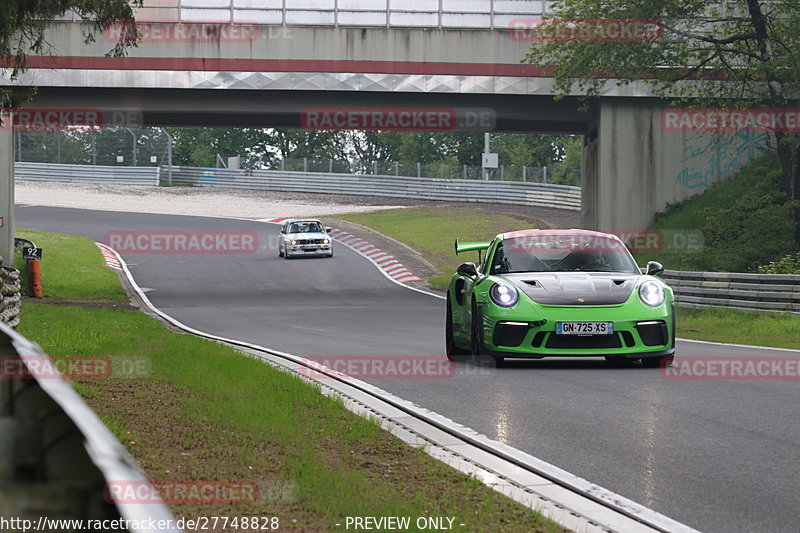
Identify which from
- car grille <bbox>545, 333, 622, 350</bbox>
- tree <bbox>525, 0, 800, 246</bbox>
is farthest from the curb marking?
car grille <bbox>545, 333, 622, 350</bbox>

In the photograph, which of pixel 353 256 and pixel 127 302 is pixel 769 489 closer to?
pixel 127 302

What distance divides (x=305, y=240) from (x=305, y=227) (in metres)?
0.69

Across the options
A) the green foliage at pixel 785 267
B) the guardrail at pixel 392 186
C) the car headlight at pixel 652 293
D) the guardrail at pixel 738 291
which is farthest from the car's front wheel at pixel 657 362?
the guardrail at pixel 392 186

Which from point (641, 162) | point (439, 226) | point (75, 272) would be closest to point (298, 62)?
point (75, 272)

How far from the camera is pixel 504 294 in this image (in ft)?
39.2

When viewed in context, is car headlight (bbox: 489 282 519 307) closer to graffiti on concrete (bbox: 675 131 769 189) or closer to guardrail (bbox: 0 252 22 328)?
guardrail (bbox: 0 252 22 328)

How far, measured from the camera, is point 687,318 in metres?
23.5

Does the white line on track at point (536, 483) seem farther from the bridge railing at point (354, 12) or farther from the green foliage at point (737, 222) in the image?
the bridge railing at point (354, 12)

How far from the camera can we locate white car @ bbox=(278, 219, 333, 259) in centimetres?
4619

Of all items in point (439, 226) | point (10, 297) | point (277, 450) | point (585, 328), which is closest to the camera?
point (277, 450)

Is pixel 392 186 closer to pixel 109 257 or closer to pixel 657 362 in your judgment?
pixel 109 257

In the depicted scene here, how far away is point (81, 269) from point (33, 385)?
40241 mm

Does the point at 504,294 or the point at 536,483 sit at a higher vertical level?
the point at 504,294

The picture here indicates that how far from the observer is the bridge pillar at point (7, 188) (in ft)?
114
